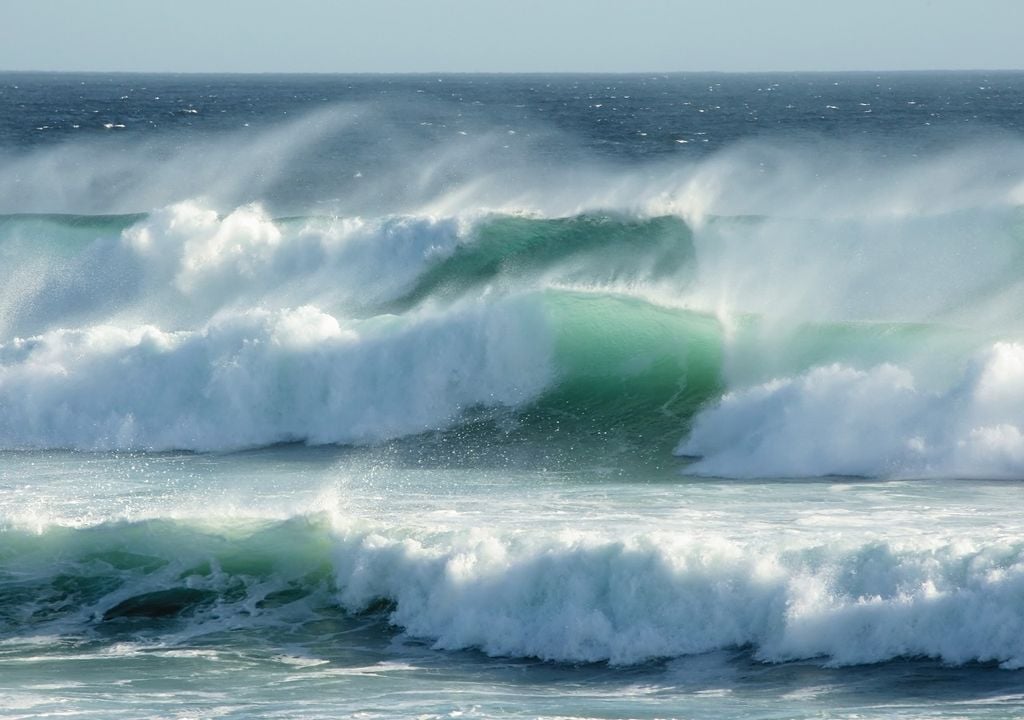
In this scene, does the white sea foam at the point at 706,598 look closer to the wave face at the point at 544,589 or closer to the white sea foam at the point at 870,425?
the wave face at the point at 544,589

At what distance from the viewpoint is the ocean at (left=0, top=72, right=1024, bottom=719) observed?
1058 cm

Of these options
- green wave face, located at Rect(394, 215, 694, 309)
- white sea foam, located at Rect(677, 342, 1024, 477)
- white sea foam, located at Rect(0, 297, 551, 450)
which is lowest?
white sea foam, located at Rect(677, 342, 1024, 477)

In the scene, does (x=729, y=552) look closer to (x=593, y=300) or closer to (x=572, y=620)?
(x=572, y=620)

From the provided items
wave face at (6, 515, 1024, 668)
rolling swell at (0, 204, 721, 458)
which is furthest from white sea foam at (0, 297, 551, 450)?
wave face at (6, 515, 1024, 668)

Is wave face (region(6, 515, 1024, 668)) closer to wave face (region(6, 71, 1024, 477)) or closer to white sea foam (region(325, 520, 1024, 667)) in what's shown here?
white sea foam (region(325, 520, 1024, 667))

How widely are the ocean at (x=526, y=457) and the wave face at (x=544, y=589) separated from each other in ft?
0.09

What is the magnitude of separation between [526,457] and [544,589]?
16.4ft

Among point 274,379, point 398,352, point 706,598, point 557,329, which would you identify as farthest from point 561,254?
point 706,598

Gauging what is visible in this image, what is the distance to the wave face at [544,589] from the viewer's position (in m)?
10.6

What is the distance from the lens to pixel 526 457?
16453 millimetres

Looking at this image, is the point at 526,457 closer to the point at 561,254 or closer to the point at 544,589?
the point at 544,589

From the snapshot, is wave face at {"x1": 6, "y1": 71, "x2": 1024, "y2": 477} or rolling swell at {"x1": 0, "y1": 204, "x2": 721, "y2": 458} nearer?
wave face at {"x1": 6, "y1": 71, "x2": 1024, "y2": 477}

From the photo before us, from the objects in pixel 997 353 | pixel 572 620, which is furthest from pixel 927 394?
pixel 572 620

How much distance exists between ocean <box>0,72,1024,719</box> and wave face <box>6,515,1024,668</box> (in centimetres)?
3
